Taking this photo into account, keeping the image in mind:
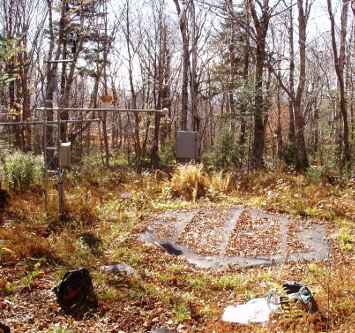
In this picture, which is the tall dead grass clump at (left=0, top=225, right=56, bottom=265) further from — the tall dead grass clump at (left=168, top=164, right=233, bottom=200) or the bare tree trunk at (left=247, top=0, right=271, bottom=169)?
the bare tree trunk at (left=247, top=0, right=271, bottom=169)

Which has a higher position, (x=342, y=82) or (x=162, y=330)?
(x=342, y=82)

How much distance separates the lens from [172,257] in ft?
20.2

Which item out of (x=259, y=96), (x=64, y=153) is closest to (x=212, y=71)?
(x=259, y=96)

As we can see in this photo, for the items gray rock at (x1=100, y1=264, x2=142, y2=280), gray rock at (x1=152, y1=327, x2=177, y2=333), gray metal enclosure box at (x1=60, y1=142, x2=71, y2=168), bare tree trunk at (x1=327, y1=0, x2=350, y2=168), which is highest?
bare tree trunk at (x1=327, y1=0, x2=350, y2=168)

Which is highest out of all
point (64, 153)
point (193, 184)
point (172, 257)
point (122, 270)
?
point (64, 153)

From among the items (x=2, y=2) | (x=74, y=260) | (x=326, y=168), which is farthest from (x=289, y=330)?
(x=2, y=2)

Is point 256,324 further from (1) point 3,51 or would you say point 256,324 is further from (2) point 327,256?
(1) point 3,51

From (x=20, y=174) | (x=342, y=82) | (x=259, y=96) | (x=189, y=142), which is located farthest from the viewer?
(x=259, y=96)

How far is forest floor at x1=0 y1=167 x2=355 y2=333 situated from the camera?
400 cm

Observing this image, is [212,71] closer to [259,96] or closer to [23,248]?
[259,96]

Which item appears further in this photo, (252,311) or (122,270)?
(122,270)

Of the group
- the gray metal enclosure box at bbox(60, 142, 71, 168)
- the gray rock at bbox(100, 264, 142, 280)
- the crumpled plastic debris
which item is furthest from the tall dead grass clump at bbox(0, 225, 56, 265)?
the crumpled plastic debris

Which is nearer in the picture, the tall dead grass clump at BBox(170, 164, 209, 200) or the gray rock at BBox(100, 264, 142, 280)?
the gray rock at BBox(100, 264, 142, 280)

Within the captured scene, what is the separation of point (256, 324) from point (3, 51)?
305 inches
